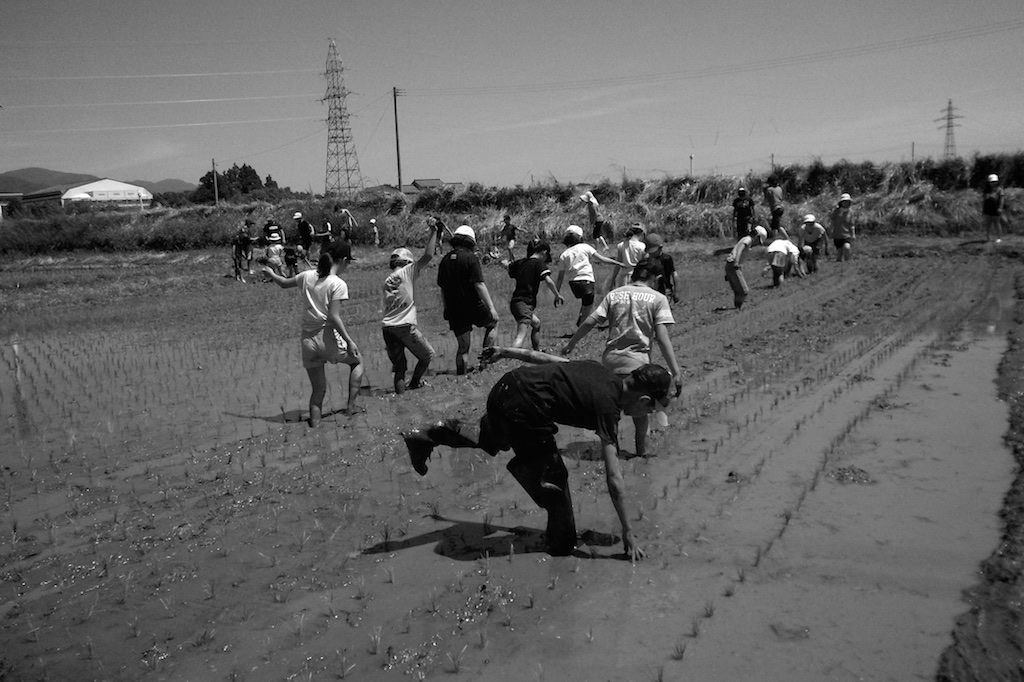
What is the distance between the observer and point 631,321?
6418 millimetres

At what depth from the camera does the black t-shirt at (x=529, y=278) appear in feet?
33.7

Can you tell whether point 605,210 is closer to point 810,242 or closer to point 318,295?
point 810,242

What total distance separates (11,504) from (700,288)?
15036mm

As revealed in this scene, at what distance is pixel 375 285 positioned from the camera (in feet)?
71.8

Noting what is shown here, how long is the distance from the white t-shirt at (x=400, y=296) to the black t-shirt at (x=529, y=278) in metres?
1.81

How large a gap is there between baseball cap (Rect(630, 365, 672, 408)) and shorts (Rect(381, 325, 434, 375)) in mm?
4559

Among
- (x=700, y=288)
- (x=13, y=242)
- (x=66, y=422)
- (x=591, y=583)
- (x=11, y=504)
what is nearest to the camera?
(x=591, y=583)

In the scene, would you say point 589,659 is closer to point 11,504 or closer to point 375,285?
point 11,504

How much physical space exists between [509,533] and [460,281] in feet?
14.7

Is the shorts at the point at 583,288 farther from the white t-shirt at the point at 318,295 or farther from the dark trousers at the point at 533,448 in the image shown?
the dark trousers at the point at 533,448

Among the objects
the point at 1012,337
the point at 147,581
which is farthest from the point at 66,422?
the point at 1012,337

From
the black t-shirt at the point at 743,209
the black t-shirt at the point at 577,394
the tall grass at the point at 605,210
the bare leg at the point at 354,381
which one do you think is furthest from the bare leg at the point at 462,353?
the tall grass at the point at 605,210

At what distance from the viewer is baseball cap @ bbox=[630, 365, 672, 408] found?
15.0 ft

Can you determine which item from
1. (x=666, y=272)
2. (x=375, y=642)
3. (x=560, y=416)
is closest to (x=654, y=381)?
(x=560, y=416)
